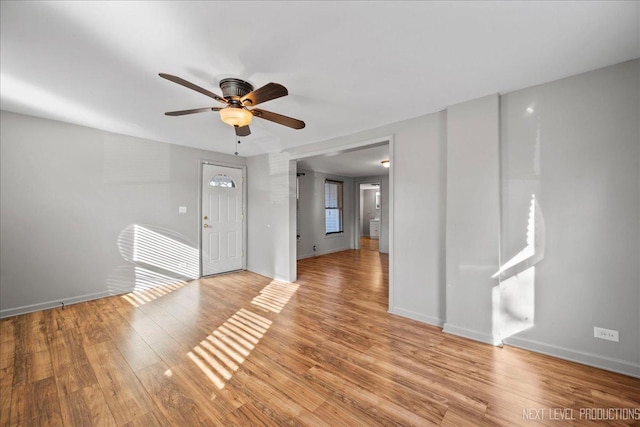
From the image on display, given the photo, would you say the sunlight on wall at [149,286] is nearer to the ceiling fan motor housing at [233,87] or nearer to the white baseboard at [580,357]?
the ceiling fan motor housing at [233,87]

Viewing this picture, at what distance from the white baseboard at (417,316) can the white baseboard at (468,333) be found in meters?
0.14

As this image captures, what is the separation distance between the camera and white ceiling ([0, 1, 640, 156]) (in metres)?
1.47

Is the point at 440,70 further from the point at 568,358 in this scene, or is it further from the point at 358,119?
the point at 568,358

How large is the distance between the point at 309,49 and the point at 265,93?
17.5 inches

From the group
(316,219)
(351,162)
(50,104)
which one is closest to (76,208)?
(50,104)

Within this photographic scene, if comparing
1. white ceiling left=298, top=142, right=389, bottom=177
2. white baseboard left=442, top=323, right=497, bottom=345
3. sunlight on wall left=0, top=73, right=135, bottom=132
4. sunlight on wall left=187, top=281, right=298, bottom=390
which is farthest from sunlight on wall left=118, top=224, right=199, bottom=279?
white baseboard left=442, top=323, right=497, bottom=345

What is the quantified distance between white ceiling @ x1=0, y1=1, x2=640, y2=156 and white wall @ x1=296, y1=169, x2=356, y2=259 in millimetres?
4358

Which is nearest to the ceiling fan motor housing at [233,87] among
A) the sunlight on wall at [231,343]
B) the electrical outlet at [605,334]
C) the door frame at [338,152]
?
the door frame at [338,152]

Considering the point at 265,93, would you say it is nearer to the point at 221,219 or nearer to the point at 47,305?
the point at 221,219

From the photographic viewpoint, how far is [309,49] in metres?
1.81

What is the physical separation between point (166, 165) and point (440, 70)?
171 inches

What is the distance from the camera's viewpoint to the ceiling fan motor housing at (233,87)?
2158mm

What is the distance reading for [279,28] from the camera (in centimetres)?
160

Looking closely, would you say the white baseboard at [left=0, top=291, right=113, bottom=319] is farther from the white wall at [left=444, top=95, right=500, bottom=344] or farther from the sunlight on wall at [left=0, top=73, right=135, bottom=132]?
the white wall at [left=444, top=95, right=500, bottom=344]
